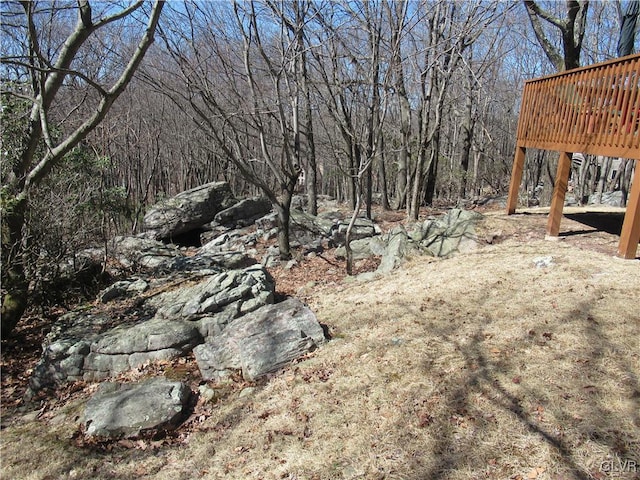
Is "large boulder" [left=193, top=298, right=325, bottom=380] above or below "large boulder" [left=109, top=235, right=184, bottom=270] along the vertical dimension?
above

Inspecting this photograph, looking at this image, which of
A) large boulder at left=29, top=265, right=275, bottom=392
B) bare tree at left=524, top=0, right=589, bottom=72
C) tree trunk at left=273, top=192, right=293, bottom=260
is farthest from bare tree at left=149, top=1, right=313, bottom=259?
bare tree at left=524, top=0, right=589, bottom=72

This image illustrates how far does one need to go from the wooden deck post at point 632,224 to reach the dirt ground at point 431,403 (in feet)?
0.65

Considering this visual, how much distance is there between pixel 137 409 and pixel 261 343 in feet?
4.28

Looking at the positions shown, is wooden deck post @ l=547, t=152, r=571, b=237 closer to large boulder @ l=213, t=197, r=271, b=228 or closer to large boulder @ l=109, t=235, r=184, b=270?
large boulder @ l=109, t=235, r=184, b=270

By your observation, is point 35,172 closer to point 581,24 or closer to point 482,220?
point 482,220

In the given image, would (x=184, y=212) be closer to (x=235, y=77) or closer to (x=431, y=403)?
(x=235, y=77)

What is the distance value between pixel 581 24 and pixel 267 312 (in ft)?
28.4

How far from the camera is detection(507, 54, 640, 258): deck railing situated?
16.7ft

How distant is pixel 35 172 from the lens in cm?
549

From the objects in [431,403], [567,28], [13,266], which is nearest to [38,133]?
[13,266]

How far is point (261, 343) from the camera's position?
4531 mm

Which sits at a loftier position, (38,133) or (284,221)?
(38,133)

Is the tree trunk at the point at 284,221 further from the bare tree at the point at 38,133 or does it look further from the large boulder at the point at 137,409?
the large boulder at the point at 137,409

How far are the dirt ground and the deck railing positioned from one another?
44.1 inches
